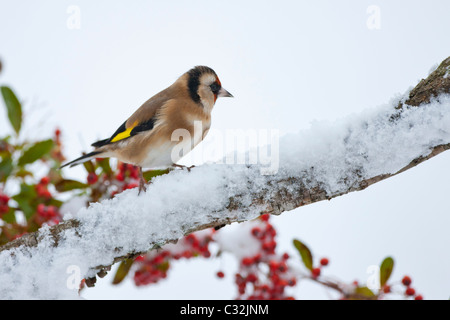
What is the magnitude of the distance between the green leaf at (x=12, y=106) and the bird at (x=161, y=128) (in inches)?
19.1

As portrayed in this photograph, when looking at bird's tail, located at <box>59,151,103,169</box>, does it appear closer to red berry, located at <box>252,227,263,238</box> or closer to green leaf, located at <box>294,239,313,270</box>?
red berry, located at <box>252,227,263,238</box>

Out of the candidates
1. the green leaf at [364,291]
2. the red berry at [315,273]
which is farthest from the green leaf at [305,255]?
the green leaf at [364,291]

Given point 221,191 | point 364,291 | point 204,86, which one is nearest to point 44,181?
point 204,86

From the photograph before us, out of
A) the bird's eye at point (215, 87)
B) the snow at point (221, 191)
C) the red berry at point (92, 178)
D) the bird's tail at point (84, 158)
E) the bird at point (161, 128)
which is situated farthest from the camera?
the bird's eye at point (215, 87)

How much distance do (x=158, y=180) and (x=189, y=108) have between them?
66 centimetres

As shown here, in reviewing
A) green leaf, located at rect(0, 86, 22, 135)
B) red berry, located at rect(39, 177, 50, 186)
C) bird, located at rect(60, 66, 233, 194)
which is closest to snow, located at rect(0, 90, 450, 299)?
bird, located at rect(60, 66, 233, 194)

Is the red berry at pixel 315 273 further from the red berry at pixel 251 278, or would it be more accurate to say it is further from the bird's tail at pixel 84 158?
the bird's tail at pixel 84 158

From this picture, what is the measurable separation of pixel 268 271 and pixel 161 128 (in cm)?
90

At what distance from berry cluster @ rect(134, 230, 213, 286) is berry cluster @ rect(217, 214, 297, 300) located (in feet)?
0.81

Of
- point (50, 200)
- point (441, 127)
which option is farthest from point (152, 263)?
point (441, 127)

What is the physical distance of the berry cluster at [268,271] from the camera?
206 cm

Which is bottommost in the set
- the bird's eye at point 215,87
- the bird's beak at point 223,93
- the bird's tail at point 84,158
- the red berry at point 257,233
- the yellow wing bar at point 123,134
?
the red berry at point 257,233

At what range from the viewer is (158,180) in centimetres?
141
